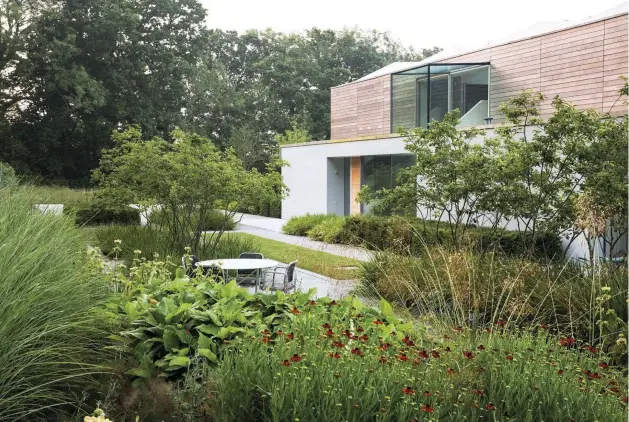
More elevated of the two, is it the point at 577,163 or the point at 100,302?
the point at 577,163

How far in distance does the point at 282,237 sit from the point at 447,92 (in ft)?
18.3

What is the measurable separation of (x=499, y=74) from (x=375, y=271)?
405 inches

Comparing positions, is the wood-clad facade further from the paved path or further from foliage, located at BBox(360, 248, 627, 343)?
foliage, located at BBox(360, 248, 627, 343)

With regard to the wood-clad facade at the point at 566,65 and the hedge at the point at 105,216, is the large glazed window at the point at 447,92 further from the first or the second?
the hedge at the point at 105,216

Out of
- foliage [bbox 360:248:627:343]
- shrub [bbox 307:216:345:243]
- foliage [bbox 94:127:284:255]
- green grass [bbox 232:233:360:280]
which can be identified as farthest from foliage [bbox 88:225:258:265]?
shrub [bbox 307:216:345:243]

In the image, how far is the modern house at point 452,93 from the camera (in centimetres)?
1374

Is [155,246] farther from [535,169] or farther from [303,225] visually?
[303,225]

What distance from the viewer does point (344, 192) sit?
2047cm

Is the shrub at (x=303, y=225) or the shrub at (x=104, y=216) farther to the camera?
the shrub at (x=303, y=225)

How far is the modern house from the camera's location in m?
13.7

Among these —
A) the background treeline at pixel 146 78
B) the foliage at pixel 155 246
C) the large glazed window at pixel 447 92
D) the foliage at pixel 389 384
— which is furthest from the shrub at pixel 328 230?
the background treeline at pixel 146 78

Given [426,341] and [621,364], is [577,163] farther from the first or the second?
[426,341]

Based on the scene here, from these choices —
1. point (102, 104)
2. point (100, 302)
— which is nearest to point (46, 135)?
point (102, 104)

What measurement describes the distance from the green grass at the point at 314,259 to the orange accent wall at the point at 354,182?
5.26 m
